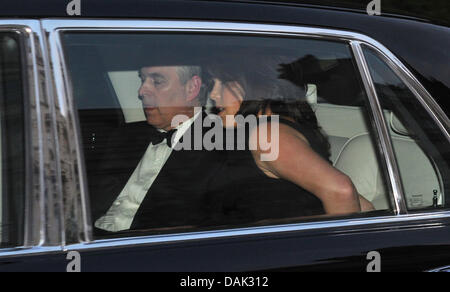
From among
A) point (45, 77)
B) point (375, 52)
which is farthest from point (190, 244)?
point (375, 52)

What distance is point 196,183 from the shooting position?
7.06ft

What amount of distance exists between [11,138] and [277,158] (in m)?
0.77

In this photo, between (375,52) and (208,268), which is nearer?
(208,268)

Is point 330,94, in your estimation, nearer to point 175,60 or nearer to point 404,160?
point 404,160

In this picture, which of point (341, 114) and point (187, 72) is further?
point (341, 114)

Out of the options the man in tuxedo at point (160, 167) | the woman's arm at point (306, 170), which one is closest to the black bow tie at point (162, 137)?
the man in tuxedo at point (160, 167)

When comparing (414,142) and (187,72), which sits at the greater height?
(187,72)

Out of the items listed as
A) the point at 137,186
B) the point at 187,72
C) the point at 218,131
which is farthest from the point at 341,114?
the point at 137,186

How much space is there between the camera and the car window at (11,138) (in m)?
2.01

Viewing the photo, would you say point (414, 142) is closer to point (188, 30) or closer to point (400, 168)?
point (400, 168)

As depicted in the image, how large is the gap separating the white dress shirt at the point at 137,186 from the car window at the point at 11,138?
0.73 ft

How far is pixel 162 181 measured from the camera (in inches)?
85.4

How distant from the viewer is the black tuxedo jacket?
2.09m
